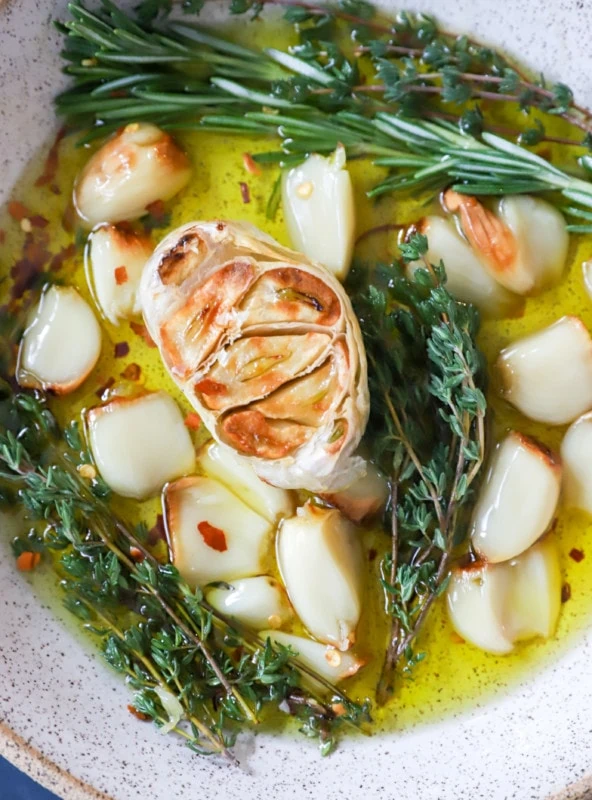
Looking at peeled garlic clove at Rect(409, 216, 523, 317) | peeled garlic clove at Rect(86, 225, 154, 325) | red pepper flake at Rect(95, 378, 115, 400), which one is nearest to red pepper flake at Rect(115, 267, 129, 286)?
peeled garlic clove at Rect(86, 225, 154, 325)

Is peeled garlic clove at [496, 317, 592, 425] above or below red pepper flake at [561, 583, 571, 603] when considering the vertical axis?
above

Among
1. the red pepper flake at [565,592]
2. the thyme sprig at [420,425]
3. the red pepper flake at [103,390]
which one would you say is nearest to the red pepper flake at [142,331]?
the red pepper flake at [103,390]

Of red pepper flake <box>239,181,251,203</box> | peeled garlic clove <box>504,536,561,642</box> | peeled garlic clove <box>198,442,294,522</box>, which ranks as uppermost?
red pepper flake <box>239,181,251,203</box>

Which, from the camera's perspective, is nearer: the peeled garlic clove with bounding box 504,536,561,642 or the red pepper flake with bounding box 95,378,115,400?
the peeled garlic clove with bounding box 504,536,561,642

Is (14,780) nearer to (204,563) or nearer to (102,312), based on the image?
(204,563)

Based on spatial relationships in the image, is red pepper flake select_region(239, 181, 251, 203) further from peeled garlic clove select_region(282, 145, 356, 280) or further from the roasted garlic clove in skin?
the roasted garlic clove in skin

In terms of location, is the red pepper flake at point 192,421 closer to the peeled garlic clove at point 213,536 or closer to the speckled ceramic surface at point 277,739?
the peeled garlic clove at point 213,536
